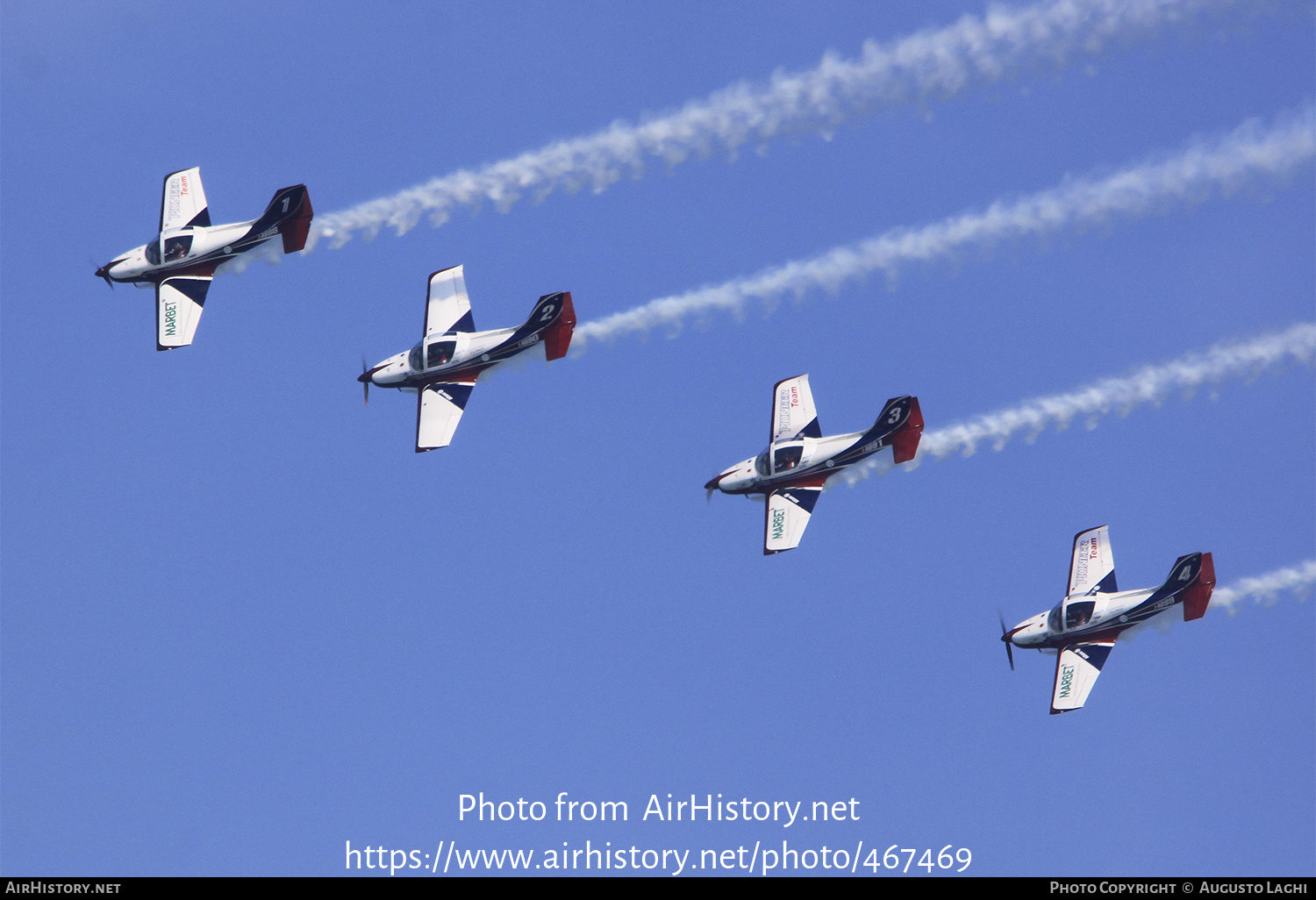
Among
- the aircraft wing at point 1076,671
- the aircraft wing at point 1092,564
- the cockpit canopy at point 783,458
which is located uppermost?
the cockpit canopy at point 783,458

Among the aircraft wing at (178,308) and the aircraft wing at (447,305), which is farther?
the aircraft wing at (447,305)

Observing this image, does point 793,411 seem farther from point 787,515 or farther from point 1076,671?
point 1076,671

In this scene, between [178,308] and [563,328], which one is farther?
[178,308]

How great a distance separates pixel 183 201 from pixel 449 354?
34.4 feet

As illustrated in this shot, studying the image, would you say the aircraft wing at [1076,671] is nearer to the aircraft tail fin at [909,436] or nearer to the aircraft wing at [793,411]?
the aircraft tail fin at [909,436]

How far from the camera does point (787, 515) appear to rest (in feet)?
180

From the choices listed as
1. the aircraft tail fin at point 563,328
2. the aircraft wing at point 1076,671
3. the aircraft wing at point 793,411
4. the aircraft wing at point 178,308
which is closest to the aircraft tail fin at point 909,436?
the aircraft wing at point 793,411

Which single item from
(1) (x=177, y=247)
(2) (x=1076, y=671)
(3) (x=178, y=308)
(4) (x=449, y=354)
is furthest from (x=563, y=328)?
(2) (x=1076, y=671)

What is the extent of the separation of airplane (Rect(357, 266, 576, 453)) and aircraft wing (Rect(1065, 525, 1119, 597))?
18977 mm

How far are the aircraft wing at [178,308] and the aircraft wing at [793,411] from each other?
19.6 metres

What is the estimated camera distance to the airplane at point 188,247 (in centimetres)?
5394
